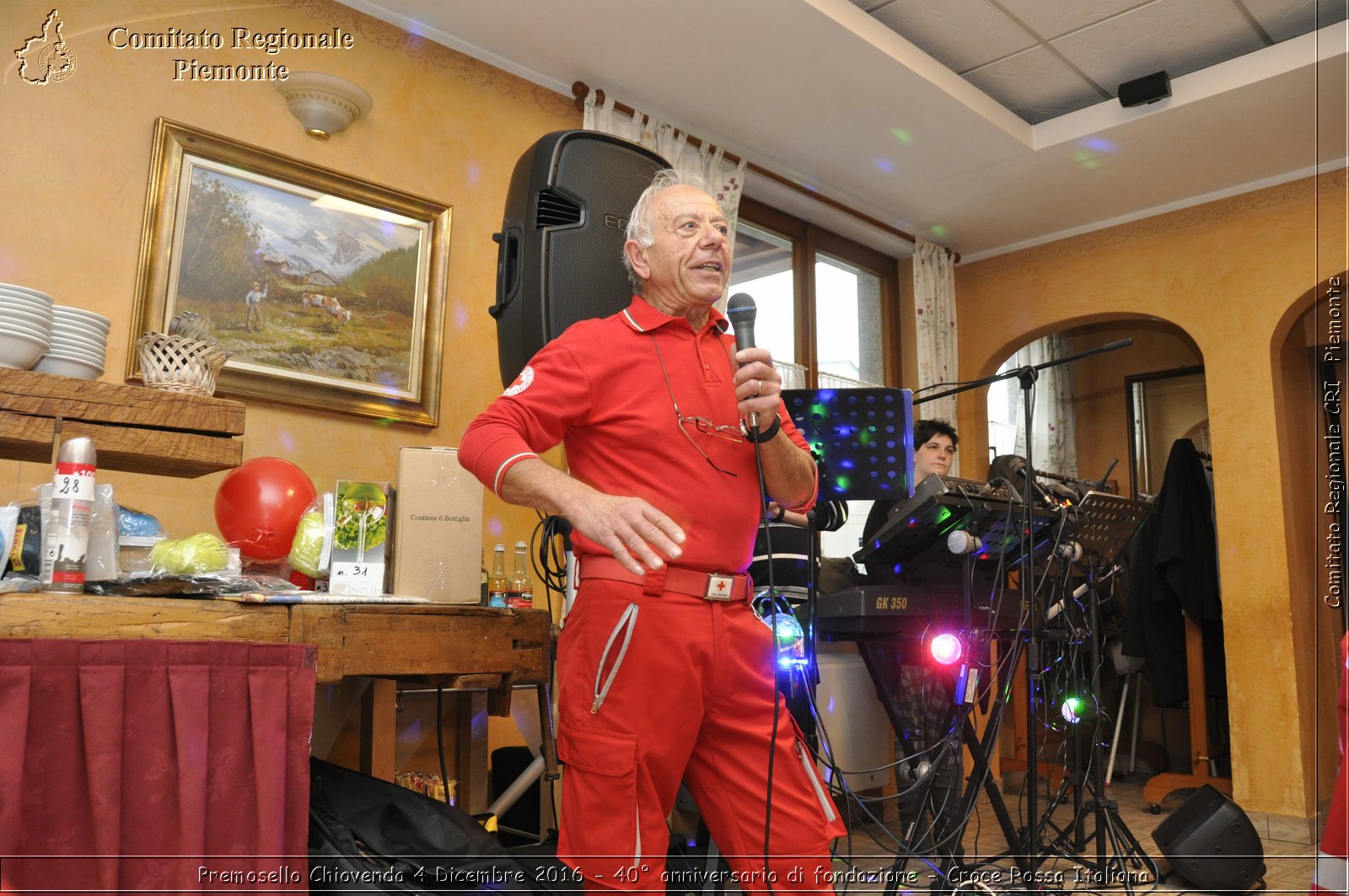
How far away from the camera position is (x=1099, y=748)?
9.90ft

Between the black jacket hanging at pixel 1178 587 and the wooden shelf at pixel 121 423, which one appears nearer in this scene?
the wooden shelf at pixel 121 423

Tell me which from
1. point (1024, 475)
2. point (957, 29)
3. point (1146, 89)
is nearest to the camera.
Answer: point (1024, 475)

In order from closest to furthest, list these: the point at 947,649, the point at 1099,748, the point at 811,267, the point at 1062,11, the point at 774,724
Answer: the point at 774,724, the point at 947,649, the point at 1099,748, the point at 1062,11, the point at 811,267

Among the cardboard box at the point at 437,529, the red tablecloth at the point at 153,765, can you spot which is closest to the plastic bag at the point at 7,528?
the red tablecloth at the point at 153,765

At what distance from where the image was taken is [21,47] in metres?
2.62

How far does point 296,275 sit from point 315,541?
1306 mm

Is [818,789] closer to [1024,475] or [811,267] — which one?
[1024,475]

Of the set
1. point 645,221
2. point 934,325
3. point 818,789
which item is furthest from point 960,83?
point 818,789

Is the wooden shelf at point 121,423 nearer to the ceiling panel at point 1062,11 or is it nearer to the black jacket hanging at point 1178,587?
the ceiling panel at point 1062,11

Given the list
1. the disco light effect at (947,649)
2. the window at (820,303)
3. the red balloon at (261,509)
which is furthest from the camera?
the window at (820,303)

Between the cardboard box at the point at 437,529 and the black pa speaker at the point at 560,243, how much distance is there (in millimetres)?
277

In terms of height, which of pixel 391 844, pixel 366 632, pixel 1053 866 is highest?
pixel 366 632

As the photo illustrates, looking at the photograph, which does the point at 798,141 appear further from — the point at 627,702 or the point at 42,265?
the point at 627,702

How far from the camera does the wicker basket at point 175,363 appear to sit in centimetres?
194
